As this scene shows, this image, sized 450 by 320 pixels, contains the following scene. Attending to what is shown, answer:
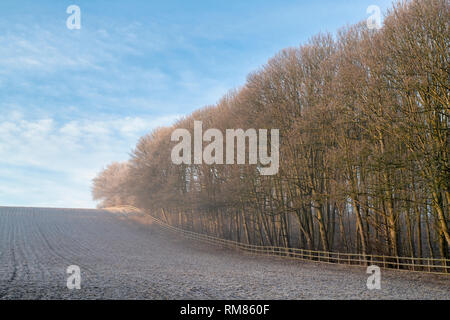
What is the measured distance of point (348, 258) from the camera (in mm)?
20094

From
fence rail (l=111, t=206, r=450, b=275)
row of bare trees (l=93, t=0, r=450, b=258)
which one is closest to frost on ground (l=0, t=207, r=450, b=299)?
fence rail (l=111, t=206, r=450, b=275)

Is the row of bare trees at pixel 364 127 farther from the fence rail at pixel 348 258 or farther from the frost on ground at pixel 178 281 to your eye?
the frost on ground at pixel 178 281

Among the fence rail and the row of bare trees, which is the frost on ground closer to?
the fence rail

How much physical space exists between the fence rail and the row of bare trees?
25.8 inches

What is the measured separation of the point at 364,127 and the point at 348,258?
8045mm

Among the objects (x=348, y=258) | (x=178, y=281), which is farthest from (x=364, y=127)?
(x=178, y=281)

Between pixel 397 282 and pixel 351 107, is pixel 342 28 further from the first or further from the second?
pixel 397 282

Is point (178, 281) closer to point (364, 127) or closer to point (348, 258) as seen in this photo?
point (364, 127)

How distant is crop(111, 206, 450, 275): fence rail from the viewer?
16109 millimetres

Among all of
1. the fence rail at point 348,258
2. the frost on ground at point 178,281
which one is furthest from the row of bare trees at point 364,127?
the frost on ground at point 178,281

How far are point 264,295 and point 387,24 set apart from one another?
13722mm

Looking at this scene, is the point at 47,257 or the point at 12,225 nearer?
the point at 47,257
